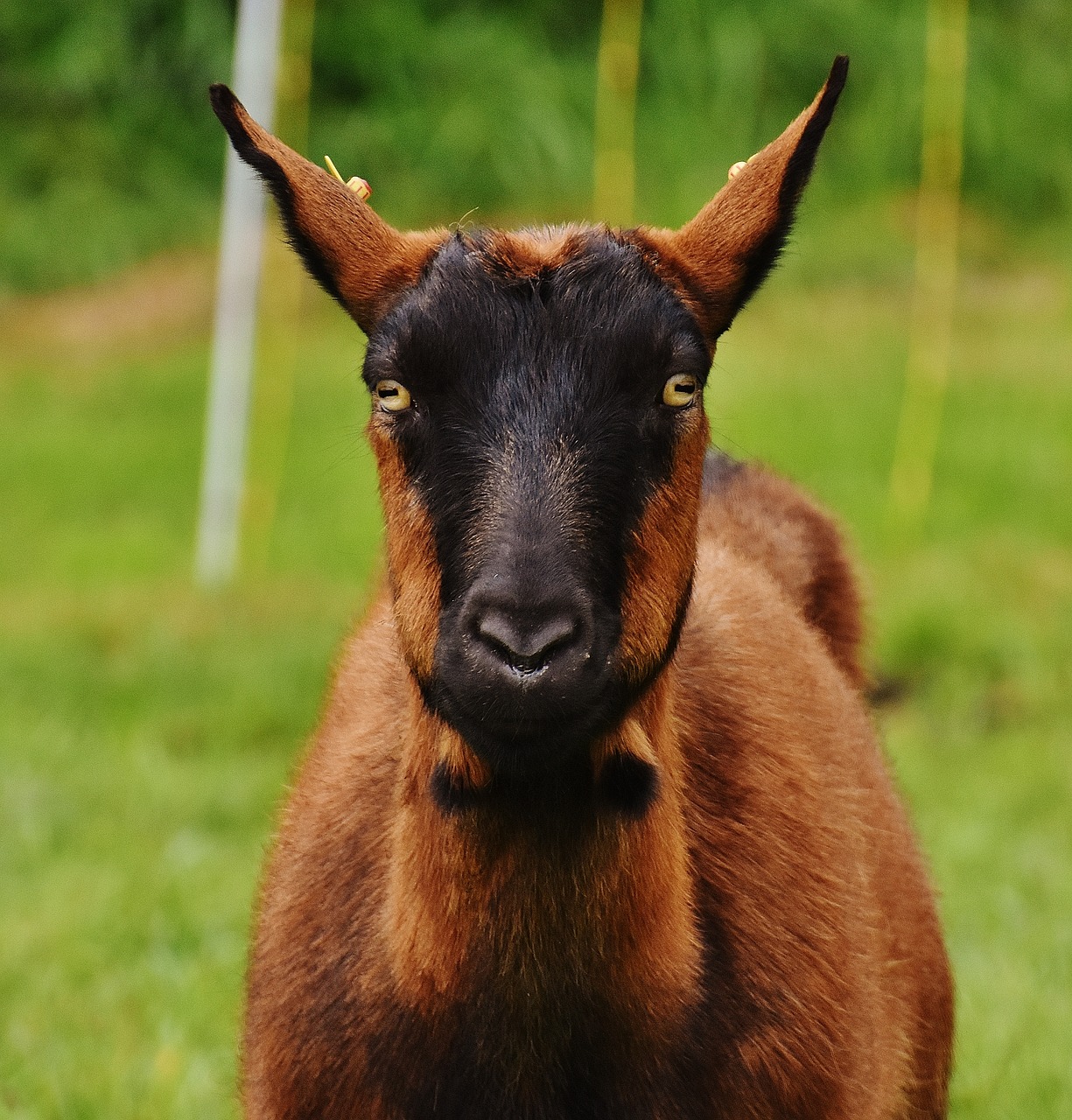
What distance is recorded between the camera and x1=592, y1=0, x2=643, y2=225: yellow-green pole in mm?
11953

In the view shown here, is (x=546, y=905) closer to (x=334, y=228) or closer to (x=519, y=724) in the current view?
(x=519, y=724)

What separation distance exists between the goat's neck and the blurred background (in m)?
1.28

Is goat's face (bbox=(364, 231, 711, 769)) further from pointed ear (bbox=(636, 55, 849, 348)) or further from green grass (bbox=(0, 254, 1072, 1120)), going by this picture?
green grass (bbox=(0, 254, 1072, 1120))

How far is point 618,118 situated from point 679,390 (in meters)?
9.64

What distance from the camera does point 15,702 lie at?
30.5 feet

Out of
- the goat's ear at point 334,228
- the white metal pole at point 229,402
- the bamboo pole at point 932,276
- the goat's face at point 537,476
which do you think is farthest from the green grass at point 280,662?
the goat's face at point 537,476

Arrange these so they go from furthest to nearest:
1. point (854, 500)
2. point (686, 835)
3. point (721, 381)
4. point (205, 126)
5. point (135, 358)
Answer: point (205, 126) → point (135, 358) → point (721, 381) → point (854, 500) → point (686, 835)

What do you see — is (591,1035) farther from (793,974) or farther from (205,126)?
(205,126)

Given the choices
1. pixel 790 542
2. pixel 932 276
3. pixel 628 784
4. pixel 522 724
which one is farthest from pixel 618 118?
pixel 522 724

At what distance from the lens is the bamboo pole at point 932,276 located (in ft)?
39.7

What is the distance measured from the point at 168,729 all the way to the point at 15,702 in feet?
2.86

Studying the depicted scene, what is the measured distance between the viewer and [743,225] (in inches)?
142

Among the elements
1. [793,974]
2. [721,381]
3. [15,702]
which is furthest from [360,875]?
[721,381]

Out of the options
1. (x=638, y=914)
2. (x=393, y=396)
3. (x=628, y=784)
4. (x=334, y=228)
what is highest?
(x=334, y=228)
